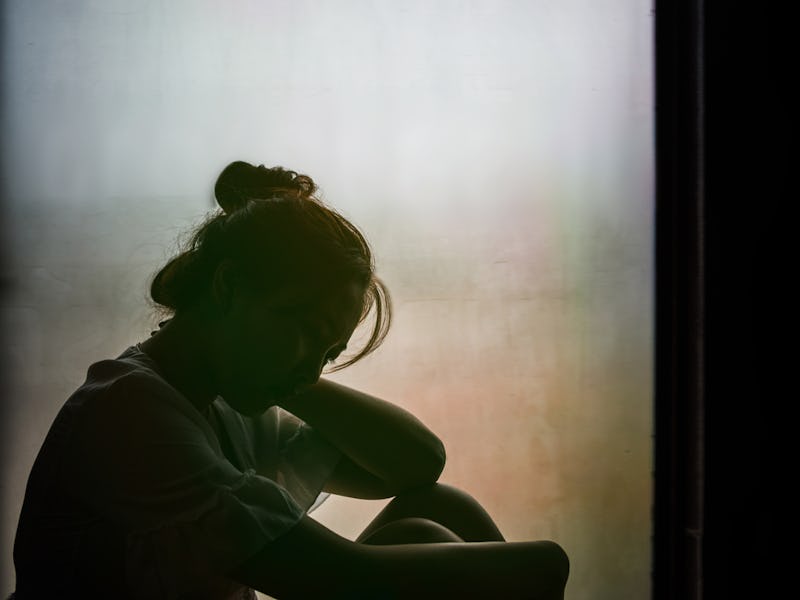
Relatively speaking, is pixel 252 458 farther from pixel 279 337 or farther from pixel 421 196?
pixel 421 196

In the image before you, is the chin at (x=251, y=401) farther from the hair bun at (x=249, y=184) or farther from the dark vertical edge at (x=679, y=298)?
the dark vertical edge at (x=679, y=298)

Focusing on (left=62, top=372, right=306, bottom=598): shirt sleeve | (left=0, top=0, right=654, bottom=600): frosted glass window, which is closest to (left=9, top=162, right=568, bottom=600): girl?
(left=62, top=372, right=306, bottom=598): shirt sleeve

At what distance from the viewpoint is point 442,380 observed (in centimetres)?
109

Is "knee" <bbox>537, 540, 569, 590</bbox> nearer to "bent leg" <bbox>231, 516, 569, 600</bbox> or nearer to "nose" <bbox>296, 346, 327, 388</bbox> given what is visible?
"bent leg" <bbox>231, 516, 569, 600</bbox>

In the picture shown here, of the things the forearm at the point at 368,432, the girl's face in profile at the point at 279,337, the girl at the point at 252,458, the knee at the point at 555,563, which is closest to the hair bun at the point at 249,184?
the girl at the point at 252,458

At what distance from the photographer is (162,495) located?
0.63 meters

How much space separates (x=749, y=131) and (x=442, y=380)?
57 centimetres

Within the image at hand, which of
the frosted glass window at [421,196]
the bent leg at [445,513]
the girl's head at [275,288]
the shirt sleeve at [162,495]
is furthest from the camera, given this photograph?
the frosted glass window at [421,196]

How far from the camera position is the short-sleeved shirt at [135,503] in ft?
2.06

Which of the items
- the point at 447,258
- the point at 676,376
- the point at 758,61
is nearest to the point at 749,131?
the point at 758,61

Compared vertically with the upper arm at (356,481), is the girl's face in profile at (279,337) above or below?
above

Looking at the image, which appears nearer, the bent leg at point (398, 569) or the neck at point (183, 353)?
the bent leg at point (398, 569)

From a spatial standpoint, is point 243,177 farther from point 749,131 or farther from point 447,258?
point 749,131

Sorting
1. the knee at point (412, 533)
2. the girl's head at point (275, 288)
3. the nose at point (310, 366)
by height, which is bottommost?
the knee at point (412, 533)
